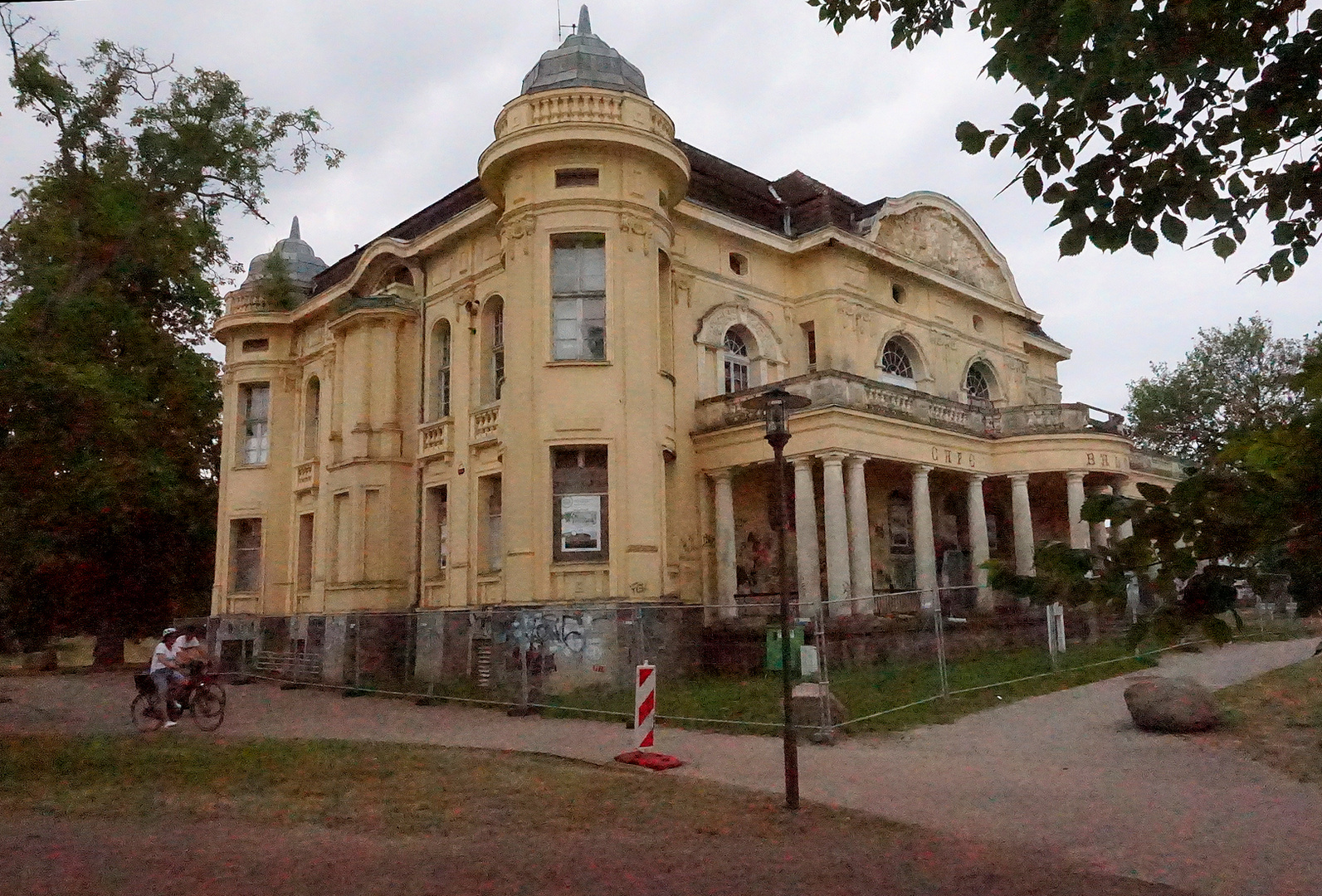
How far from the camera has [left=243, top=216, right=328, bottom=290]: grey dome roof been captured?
2850 centimetres

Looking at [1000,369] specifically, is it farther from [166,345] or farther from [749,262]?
[166,345]

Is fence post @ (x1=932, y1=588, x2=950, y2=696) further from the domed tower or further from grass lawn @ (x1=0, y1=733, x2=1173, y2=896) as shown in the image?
grass lawn @ (x1=0, y1=733, x2=1173, y2=896)

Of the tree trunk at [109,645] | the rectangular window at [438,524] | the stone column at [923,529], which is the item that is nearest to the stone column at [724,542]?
the stone column at [923,529]

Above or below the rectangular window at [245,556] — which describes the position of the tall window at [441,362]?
above

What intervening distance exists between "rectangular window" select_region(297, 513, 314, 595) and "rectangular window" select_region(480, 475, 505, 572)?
7.81 meters

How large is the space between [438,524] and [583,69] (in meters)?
10.1

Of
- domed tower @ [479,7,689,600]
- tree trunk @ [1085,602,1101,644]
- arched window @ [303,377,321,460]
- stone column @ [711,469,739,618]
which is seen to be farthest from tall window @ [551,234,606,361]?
tree trunk @ [1085,602,1101,644]

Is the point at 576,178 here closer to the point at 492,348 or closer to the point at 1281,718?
the point at 492,348

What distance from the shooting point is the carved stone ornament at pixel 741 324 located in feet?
69.0

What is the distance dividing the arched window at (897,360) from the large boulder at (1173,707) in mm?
12764

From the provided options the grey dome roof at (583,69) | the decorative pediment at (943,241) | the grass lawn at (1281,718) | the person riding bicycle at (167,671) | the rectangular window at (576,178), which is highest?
the grey dome roof at (583,69)

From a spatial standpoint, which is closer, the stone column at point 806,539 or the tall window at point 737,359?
the stone column at point 806,539

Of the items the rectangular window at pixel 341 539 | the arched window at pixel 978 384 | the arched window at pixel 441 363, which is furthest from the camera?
the arched window at pixel 978 384

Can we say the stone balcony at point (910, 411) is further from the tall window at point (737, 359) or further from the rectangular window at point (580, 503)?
the rectangular window at point (580, 503)
